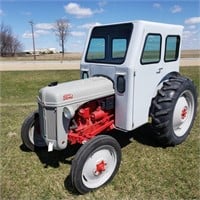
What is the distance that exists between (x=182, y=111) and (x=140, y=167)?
1.43m

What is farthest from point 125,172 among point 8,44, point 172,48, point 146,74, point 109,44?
point 8,44

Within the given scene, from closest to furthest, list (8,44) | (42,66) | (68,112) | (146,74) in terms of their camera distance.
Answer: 1. (68,112)
2. (146,74)
3. (42,66)
4. (8,44)

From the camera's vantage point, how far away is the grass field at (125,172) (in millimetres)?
3619

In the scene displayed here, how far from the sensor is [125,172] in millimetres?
4098

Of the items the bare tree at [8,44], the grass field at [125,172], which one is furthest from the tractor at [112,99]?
the bare tree at [8,44]

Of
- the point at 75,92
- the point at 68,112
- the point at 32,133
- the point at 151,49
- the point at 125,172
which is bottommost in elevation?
the point at 125,172

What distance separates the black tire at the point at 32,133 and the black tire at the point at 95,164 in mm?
1506

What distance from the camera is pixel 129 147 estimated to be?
16.3ft

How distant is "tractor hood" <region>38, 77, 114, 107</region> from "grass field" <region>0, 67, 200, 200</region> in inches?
45.1

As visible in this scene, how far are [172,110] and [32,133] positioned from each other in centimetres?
243

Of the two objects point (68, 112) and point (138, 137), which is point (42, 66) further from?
point (68, 112)

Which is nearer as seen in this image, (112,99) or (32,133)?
(112,99)

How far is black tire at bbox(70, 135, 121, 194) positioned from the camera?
11.0 feet

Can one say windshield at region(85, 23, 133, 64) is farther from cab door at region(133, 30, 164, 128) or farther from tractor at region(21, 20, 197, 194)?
cab door at region(133, 30, 164, 128)
